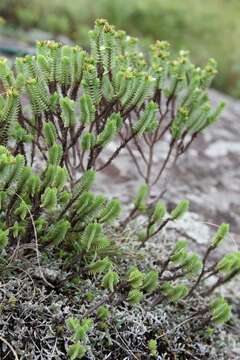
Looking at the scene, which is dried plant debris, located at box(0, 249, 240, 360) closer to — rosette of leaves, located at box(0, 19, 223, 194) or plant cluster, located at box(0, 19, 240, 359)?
plant cluster, located at box(0, 19, 240, 359)

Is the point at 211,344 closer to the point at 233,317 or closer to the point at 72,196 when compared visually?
the point at 233,317

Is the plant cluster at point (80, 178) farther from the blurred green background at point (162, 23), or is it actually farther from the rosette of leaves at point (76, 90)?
the blurred green background at point (162, 23)

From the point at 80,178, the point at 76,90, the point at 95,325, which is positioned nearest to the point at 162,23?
the point at 76,90

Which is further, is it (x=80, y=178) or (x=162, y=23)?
(x=162, y=23)

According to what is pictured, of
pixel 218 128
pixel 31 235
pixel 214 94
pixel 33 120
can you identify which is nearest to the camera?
pixel 31 235

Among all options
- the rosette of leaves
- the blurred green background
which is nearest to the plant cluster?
the rosette of leaves

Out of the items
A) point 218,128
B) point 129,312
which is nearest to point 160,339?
point 129,312

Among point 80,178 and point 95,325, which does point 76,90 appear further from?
point 95,325

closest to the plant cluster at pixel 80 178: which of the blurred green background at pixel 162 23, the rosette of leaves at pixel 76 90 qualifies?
the rosette of leaves at pixel 76 90
